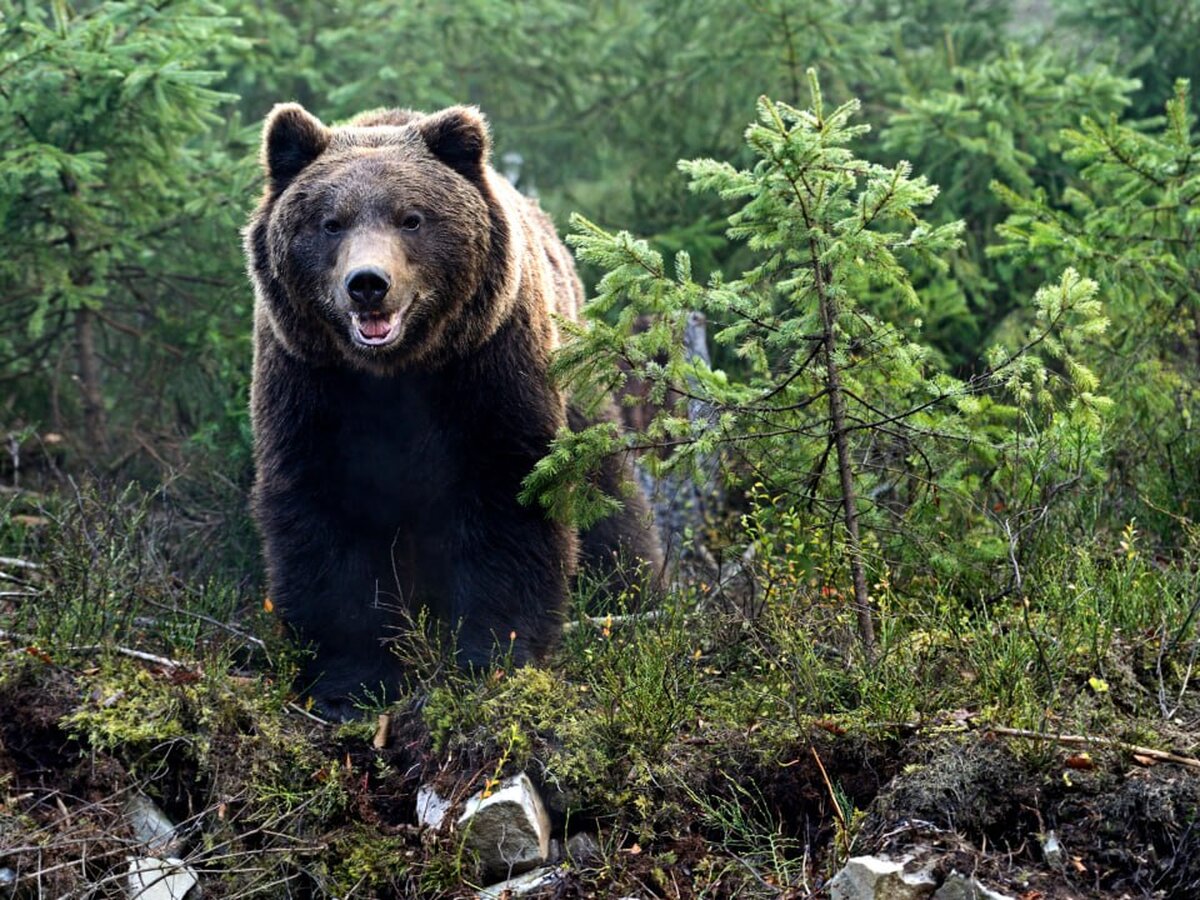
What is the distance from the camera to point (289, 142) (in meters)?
6.39

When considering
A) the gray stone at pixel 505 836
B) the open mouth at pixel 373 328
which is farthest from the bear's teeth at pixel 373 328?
the gray stone at pixel 505 836

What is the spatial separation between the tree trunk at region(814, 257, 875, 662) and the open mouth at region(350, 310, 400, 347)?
5.54 feet

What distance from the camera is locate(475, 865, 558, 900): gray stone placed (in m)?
4.89

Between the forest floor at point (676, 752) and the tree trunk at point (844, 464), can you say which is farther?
the tree trunk at point (844, 464)

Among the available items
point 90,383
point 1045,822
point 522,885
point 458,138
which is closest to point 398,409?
point 458,138

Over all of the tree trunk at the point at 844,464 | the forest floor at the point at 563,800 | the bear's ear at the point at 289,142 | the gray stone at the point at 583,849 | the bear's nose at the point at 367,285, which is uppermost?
the bear's ear at the point at 289,142

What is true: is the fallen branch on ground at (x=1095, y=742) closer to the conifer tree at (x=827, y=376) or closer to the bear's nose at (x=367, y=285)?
the conifer tree at (x=827, y=376)

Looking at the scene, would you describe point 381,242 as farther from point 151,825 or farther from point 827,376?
point 151,825

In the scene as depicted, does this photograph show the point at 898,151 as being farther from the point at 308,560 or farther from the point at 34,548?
the point at 34,548

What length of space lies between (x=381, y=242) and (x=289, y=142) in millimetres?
812

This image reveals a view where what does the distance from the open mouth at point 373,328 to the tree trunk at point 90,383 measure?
3625 millimetres

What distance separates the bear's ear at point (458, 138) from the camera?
6449 mm

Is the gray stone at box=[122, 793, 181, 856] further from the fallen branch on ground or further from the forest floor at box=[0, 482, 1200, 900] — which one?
the fallen branch on ground

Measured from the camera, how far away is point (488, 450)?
20.4 feet
